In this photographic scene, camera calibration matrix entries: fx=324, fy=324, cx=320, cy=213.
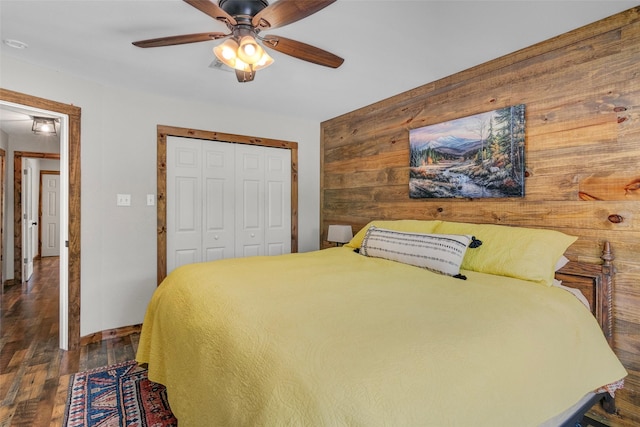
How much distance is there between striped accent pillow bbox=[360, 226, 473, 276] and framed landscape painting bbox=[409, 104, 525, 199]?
579mm

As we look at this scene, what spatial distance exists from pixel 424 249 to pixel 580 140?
1160 mm

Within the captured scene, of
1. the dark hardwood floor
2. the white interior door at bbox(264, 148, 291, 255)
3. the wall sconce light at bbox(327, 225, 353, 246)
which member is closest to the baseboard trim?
the dark hardwood floor

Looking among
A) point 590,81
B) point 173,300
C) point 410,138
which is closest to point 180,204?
point 173,300

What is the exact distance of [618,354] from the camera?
6.04 feet

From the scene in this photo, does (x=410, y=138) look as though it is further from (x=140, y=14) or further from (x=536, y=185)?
(x=140, y=14)

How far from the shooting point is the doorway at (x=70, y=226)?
2676mm

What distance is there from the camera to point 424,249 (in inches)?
84.0

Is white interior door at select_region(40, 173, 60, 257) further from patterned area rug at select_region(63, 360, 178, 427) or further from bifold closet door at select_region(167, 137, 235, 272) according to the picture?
patterned area rug at select_region(63, 360, 178, 427)

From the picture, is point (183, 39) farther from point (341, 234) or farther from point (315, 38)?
point (341, 234)

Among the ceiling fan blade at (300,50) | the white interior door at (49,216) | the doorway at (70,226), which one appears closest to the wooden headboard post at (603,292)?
the ceiling fan blade at (300,50)

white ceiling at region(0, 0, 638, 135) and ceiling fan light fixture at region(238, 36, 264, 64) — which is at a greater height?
white ceiling at region(0, 0, 638, 135)

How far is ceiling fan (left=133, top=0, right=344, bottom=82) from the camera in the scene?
1.43 meters

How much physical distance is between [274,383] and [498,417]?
70 centimetres

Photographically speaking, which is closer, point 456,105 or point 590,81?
point 590,81
